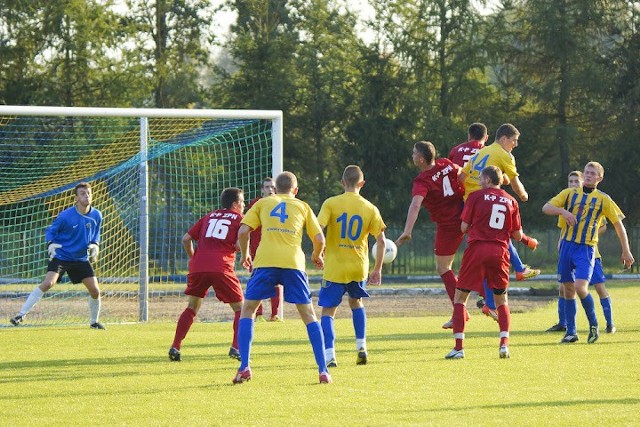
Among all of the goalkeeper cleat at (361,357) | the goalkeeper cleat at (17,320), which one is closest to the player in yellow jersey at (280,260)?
the goalkeeper cleat at (361,357)

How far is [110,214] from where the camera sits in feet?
65.3

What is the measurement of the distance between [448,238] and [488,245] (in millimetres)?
2209

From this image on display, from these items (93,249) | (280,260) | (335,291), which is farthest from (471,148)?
(93,249)

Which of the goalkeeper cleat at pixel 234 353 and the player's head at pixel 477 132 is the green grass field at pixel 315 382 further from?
the player's head at pixel 477 132

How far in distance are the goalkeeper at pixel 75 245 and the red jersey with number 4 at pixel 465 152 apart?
5.15 meters

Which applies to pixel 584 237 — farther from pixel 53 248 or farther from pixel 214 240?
pixel 53 248

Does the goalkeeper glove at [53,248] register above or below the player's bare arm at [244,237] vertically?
below

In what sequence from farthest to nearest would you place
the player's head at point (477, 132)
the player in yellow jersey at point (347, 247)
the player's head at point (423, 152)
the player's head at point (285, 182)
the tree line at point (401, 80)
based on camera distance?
the tree line at point (401, 80) → the player's head at point (477, 132) → the player's head at point (423, 152) → the player in yellow jersey at point (347, 247) → the player's head at point (285, 182)

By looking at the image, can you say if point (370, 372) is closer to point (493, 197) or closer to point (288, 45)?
point (493, 197)

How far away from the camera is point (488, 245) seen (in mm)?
Result: 11484

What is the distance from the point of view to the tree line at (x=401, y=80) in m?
35.0

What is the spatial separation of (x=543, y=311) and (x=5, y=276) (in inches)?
419

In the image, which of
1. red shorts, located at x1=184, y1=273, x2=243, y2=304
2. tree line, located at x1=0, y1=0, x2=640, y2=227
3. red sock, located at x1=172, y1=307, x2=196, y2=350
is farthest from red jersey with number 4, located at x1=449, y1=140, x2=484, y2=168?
tree line, located at x1=0, y1=0, x2=640, y2=227

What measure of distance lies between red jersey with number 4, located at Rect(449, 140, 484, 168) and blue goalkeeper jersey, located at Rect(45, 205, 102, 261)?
5.20m
